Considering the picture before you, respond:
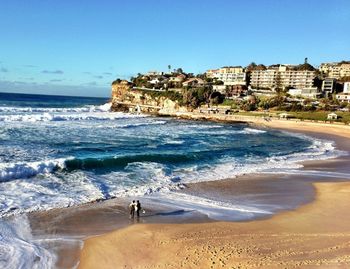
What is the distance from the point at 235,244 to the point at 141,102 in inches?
4194

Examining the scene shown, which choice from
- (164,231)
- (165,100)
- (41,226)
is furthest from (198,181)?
(165,100)

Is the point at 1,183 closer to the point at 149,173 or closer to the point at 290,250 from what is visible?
the point at 149,173

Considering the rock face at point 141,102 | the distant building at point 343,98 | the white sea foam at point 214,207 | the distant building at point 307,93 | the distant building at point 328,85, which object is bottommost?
the white sea foam at point 214,207

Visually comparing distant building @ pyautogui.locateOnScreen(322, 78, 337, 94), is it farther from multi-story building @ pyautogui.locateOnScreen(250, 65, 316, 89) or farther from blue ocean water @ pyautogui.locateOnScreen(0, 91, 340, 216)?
blue ocean water @ pyautogui.locateOnScreen(0, 91, 340, 216)

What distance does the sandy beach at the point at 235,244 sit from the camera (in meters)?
Result: 11.6

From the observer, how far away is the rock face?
10838cm

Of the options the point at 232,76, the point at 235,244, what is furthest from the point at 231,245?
the point at 232,76

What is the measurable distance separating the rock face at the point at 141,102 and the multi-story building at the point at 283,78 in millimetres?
40620

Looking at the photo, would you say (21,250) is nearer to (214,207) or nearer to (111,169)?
(214,207)

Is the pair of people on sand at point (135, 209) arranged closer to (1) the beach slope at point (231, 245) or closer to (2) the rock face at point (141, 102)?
(1) the beach slope at point (231, 245)

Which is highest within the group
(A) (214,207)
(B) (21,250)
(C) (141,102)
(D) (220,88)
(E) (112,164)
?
(D) (220,88)

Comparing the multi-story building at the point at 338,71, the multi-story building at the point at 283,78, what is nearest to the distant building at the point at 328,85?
the multi-story building at the point at 283,78

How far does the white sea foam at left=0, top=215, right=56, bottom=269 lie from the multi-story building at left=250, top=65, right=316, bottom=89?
125 meters

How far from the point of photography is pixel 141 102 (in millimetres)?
118062
